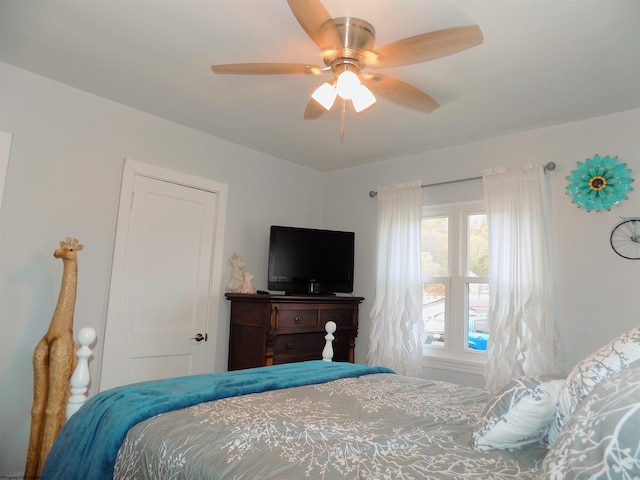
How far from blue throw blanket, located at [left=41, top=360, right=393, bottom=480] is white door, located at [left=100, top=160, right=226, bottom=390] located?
1413mm

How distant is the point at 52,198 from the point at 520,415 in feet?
9.39

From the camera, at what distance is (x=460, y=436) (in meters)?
1.32

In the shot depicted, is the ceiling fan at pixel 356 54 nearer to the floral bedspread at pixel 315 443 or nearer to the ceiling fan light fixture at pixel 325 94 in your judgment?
the ceiling fan light fixture at pixel 325 94

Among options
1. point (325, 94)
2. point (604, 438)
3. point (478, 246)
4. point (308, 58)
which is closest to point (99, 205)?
point (308, 58)

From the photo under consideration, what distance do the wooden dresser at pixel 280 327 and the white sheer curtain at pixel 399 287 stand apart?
0.32 metres

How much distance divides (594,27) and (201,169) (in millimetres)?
2814

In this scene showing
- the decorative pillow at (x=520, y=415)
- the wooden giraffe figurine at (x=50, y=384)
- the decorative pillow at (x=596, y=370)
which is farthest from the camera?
the wooden giraffe figurine at (x=50, y=384)

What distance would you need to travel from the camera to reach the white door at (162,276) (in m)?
3.04

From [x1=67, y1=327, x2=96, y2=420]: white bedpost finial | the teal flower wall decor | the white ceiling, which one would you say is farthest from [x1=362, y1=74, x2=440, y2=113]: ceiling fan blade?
[x1=67, y1=327, x2=96, y2=420]: white bedpost finial

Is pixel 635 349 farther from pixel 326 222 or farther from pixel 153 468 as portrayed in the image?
pixel 326 222

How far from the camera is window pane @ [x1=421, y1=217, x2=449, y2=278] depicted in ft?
12.3

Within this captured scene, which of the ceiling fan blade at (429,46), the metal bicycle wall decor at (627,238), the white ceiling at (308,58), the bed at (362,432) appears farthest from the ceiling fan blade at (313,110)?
the metal bicycle wall decor at (627,238)

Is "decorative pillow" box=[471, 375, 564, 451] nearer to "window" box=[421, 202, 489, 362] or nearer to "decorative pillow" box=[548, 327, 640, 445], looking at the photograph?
"decorative pillow" box=[548, 327, 640, 445]

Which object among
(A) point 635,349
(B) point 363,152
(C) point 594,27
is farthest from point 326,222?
(A) point 635,349
